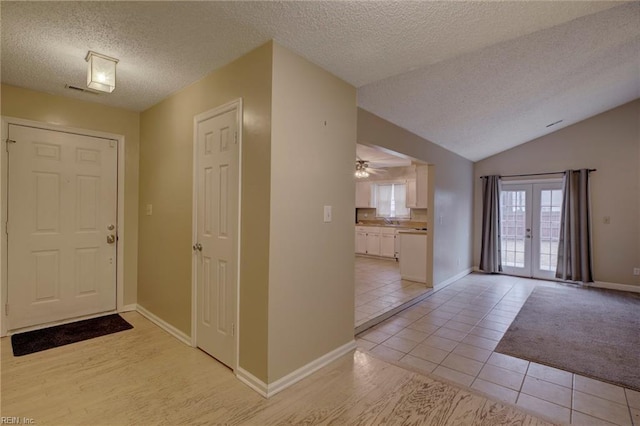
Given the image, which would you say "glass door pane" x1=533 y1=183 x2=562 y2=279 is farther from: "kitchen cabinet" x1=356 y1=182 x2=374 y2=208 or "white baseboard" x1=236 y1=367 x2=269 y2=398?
"white baseboard" x1=236 y1=367 x2=269 y2=398

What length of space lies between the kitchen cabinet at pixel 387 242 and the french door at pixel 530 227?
97.3 inches

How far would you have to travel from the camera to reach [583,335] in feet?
11.0

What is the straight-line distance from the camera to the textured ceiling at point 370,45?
180 centimetres

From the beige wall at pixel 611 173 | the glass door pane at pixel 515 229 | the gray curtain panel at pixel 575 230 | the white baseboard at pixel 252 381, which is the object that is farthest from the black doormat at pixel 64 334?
the beige wall at pixel 611 173

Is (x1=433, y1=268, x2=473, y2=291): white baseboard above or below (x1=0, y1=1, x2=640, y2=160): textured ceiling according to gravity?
below

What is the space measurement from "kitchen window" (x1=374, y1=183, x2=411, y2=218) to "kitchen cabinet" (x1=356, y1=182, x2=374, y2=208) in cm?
21

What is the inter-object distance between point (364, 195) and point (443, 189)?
3.95 meters

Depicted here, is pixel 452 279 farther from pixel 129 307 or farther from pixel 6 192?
pixel 6 192

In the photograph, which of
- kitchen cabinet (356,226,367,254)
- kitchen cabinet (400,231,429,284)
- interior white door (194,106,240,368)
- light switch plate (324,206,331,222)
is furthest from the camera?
kitchen cabinet (356,226,367,254)

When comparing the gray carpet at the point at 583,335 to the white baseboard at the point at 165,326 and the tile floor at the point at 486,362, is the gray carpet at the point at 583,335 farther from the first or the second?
the white baseboard at the point at 165,326

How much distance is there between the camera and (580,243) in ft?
18.1

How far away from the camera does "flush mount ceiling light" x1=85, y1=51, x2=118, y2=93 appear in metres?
2.26

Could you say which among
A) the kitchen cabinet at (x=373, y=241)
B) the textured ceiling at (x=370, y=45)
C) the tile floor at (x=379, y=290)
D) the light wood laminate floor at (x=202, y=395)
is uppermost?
the textured ceiling at (x=370, y=45)

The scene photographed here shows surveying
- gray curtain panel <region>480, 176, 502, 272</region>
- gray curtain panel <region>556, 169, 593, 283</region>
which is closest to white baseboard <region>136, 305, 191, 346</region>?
gray curtain panel <region>480, 176, 502, 272</region>
